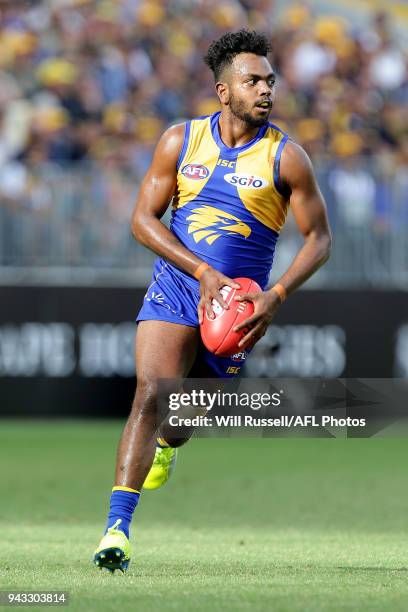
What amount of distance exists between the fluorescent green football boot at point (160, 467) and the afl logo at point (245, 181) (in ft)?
6.04

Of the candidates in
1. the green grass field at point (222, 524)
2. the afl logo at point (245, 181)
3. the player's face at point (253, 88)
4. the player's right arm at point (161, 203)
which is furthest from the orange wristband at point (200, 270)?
the green grass field at point (222, 524)

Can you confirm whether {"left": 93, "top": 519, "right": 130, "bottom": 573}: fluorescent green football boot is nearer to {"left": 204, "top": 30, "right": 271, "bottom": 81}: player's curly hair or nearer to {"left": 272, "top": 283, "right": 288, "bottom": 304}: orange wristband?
{"left": 272, "top": 283, "right": 288, "bottom": 304}: orange wristband

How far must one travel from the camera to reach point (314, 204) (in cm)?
689

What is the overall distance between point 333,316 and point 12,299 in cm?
426

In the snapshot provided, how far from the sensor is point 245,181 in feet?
22.9

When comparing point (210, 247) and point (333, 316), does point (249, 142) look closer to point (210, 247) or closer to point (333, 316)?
point (210, 247)

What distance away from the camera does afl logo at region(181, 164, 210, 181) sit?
7.03m

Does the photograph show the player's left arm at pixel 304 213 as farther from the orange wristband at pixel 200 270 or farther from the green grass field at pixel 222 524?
the green grass field at pixel 222 524

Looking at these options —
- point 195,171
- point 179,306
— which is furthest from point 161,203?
point 179,306

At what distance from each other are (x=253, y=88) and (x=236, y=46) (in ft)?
0.89

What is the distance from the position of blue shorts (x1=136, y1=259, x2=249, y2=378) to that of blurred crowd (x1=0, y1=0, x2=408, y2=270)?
949 centimetres

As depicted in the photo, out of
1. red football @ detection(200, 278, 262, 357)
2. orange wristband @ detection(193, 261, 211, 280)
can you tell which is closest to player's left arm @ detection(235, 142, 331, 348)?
red football @ detection(200, 278, 262, 357)

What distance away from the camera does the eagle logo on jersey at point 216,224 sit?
7.06 metres

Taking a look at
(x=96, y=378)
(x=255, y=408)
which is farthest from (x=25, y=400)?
(x=255, y=408)
